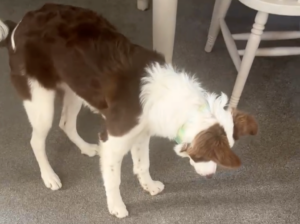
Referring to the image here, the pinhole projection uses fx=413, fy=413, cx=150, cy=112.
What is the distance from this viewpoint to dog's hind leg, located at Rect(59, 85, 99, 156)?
1691 millimetres

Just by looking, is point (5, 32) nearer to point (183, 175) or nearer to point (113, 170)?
point (113, 170)

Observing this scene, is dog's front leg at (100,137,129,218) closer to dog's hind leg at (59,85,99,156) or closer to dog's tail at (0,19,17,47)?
dog's hind leg at (59,85,99,156)

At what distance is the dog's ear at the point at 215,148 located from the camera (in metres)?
1.13

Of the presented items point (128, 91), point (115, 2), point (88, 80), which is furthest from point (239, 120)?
point (115, 2)

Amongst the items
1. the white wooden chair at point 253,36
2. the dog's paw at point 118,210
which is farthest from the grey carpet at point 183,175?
the white wooden chair at point 253,36

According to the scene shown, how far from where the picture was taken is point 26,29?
1380 millimetres

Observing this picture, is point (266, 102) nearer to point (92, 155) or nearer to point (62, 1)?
point (92, 155)

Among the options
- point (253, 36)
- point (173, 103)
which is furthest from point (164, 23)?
point (173, 103)

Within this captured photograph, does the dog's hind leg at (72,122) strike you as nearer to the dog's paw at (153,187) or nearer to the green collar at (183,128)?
the dog's paw at (153,187)

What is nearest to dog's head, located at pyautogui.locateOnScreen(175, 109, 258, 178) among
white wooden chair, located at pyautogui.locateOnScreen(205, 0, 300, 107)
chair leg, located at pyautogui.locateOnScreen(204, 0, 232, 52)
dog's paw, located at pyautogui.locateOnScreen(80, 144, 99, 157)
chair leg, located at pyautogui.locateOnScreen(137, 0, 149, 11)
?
white wooden chair, located at pyautogui.locateOnScreen(205, 0, 300, 107)

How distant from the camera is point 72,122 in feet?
5.81

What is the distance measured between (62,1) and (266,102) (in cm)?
139

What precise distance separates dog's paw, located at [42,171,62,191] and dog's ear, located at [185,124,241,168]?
756 millimetres

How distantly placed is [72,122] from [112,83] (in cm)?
51
